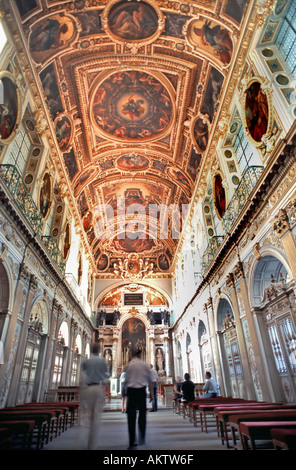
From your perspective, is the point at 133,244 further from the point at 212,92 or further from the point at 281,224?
the point at 281,224

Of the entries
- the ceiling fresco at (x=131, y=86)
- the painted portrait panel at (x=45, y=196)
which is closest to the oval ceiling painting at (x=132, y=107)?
the ceiling fresco at (x=131, y=86)

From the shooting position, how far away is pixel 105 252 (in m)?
24.5

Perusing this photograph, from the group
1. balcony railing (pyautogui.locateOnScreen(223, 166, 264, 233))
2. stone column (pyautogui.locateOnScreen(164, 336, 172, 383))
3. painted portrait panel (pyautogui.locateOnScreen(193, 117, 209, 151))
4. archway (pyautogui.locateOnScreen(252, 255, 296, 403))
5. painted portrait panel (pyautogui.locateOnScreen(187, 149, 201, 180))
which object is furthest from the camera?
stone column (pyautogui.locateOnScreen(164, 336, 172, 383))

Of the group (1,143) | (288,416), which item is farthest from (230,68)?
(288,416)

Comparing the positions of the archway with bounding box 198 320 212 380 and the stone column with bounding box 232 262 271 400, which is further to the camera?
the archway with bounding box 198 320 212 380

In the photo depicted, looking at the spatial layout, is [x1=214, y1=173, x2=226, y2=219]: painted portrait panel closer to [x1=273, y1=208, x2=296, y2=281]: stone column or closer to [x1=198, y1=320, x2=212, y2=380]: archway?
[x1=273, y1=208, x2=296, y2=281]: stone column

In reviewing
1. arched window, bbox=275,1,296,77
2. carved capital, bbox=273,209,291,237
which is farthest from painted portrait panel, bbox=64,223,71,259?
arched window, bbox=275,1,296,77

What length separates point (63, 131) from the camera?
12164 mm

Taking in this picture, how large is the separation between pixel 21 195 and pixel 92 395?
6.71 m

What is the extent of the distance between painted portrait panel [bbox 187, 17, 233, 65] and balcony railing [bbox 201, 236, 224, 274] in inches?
252

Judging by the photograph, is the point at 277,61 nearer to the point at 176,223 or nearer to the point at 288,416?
the point at 288,416

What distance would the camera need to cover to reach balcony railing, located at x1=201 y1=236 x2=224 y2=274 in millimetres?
11539

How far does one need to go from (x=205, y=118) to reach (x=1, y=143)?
786 cm

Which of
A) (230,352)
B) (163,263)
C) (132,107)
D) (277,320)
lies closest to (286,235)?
(277,320)
